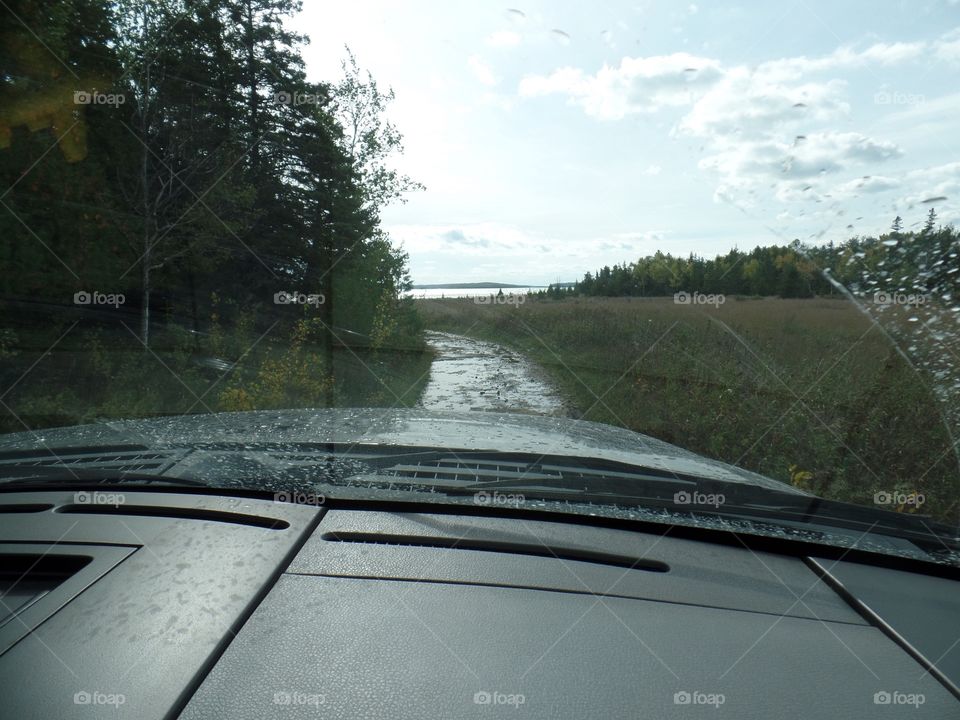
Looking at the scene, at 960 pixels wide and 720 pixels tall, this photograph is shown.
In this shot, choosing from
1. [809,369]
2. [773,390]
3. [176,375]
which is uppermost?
[809,369]

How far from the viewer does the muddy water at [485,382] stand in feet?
32.9

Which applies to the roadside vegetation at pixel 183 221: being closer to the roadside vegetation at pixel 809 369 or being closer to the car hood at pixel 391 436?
the roadside vegetation at pixel 809 369

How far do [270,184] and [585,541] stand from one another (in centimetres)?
1131

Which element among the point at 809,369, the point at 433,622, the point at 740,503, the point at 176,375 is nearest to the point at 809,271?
the point at 809,369

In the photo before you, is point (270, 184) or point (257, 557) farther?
point (270, 184)

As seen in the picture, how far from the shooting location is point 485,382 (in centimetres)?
1206

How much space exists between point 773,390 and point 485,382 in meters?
5.29

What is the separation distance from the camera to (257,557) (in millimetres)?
1971

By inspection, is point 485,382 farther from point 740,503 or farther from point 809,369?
point 740,503

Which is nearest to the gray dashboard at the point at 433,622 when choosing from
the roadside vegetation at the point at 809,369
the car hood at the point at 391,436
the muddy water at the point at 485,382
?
the car hood at the point at 391,436

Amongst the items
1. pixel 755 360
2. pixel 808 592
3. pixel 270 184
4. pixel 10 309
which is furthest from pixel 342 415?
pixel 270 184

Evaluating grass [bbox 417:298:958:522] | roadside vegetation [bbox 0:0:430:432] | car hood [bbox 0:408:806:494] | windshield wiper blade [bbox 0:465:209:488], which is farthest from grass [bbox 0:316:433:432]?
windshield wiper blade [bbox 0:465:209:488]

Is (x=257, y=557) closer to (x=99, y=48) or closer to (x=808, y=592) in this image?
(x=808, y=592)

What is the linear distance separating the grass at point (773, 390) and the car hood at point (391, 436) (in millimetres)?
3331
